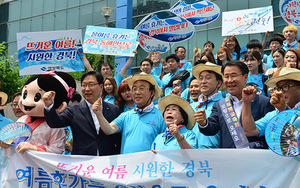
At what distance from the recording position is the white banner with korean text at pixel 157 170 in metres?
3.81

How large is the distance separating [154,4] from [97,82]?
15872 mm

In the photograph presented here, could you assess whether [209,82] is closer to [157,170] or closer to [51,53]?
[157,170]

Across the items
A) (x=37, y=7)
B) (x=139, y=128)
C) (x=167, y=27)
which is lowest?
(x=139, y=128)

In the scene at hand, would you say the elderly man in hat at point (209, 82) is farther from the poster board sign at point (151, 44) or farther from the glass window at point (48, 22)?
the glass window at point (48, 22)

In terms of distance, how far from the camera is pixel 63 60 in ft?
24.4

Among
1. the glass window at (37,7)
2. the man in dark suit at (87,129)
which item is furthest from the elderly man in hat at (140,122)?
the glass window at (37,7)

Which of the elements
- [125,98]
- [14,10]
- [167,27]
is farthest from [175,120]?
[14,10]

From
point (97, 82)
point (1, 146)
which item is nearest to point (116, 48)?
point (97, 82)

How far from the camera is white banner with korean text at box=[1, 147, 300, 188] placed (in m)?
3.81

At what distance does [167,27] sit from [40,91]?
184 inches

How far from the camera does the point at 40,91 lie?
17.0 feet

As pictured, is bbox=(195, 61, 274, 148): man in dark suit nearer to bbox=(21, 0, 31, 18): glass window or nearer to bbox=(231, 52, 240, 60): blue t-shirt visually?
bbox=(231, 52, 240, 60): blue t-shirt

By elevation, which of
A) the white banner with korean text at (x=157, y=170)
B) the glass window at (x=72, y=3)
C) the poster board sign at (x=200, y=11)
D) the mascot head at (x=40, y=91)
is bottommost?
the white banner with korean text at (x=157, y=170)

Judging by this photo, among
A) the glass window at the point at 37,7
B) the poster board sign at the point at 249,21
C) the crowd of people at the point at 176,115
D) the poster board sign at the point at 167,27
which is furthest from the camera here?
the glass window at the point at 37,7
